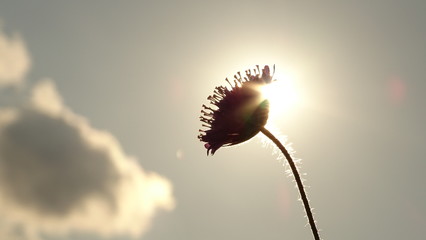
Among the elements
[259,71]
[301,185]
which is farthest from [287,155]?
[259,71]

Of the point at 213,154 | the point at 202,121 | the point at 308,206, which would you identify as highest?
the point at 202,121

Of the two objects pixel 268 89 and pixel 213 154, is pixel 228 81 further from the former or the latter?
pixel 213 154

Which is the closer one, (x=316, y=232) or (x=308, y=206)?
(x=316, y=232)

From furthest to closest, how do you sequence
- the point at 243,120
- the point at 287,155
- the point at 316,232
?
the point at 243,120
the point at 287,155
the point at 316,232

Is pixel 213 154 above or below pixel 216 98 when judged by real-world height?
below

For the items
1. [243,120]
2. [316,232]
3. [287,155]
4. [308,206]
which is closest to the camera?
[316,232]

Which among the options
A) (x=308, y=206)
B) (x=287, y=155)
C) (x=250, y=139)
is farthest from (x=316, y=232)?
(x=250, y=139)
